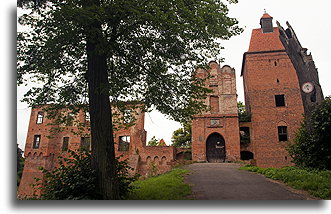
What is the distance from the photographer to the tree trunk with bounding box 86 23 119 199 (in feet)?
16.4

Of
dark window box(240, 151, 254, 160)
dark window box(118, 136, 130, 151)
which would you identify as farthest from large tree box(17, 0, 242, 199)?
dark window box(240, 151, 254, 160)

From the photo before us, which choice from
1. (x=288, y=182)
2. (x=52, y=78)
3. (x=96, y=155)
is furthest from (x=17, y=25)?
(x=288, y=182)

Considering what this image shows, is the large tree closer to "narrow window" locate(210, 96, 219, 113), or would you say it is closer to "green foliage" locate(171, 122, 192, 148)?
"narrow window" locate(210, 96, 219, 113)

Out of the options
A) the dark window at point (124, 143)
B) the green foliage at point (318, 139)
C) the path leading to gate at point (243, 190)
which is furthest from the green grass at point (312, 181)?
the dark window at point (124, 143)

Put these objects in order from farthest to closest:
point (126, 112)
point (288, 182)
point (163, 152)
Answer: point (163, 152) < point (126, 112) < point (288, 182)

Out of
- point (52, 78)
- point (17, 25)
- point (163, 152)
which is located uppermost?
point (17, 25)

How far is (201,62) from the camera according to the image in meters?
6.68

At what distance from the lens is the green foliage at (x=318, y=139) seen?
6.77 metres

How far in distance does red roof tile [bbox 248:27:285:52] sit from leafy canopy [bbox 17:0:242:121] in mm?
16229

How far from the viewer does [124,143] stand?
2145cm

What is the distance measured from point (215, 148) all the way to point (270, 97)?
6290 mm

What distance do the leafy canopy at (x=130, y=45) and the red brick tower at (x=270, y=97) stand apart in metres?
14.1
